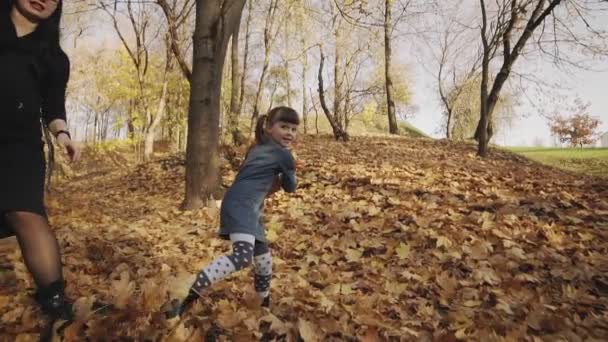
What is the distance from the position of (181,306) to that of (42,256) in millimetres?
743

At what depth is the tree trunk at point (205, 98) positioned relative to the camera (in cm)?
616

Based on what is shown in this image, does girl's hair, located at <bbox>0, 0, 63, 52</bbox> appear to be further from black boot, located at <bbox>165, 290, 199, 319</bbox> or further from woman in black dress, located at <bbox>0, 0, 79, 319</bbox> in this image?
black boot, located at <bbox>165, 290, 199, 319</bbox>

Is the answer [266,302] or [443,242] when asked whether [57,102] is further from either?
[443,242]

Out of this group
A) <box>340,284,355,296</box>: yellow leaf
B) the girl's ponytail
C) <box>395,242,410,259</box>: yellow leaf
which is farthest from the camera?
<box>395,242,410,259</box>: yellow leaf

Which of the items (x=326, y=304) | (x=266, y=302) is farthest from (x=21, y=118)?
(x=326, y=304)

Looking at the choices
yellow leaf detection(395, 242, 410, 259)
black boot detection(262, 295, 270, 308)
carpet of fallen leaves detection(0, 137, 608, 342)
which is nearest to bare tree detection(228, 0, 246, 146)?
carpet of fallen leaves detection(0, 137, 608, 342)

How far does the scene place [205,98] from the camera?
6246mm

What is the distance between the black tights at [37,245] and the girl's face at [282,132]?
1329 mm

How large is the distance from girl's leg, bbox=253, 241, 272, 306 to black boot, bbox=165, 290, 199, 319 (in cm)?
54

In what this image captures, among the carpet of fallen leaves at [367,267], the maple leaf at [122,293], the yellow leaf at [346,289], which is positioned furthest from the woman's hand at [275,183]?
the yellow leaf at [346,289]

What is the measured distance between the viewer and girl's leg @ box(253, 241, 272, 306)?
2.94m

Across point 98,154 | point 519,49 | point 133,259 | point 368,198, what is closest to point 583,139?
point 519,49

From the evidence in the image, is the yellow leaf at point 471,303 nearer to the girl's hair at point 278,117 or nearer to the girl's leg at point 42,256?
the girl's hair at point 278,117

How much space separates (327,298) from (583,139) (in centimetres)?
5265
